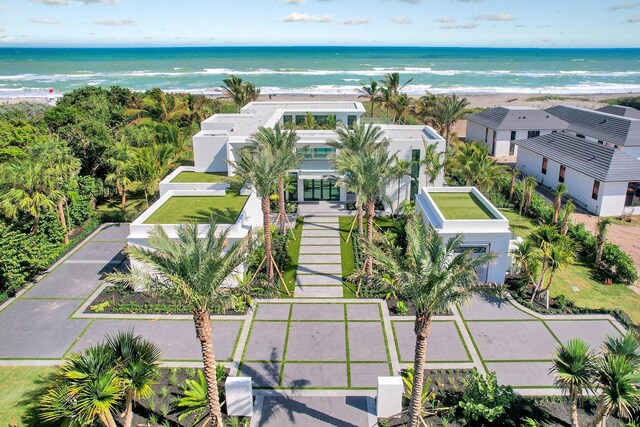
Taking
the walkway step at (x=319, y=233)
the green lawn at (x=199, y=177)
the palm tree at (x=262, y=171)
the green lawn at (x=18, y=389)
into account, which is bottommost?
the green lawn at (x=18, y=389)

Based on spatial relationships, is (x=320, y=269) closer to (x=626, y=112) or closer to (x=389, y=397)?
(x=389, y=397)

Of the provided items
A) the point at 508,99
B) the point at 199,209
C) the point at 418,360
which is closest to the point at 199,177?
the point at 199,209

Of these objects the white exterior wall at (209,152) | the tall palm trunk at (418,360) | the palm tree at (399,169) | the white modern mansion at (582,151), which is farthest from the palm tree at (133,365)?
the white modern mansion at (582,151)

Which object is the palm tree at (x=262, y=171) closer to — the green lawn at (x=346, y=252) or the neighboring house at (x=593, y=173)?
the green lawn at (x=346, y=252)

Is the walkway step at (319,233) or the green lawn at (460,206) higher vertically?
the green lawn at (460,206)

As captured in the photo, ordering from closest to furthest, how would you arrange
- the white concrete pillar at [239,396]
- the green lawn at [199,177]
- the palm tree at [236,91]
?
1. the white concrete pillar at [239,396]
2. the green lawn at [199,177]
3. the palm tree at [236,91]

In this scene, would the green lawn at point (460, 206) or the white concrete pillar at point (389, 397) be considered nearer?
the white concrete pillar at point (389, 397)

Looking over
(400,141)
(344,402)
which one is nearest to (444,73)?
(400,141)

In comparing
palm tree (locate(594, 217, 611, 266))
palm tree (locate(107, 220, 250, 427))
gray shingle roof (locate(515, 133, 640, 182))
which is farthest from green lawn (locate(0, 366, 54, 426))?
gray shingle roof (locate(515, 133, 640, 182))
